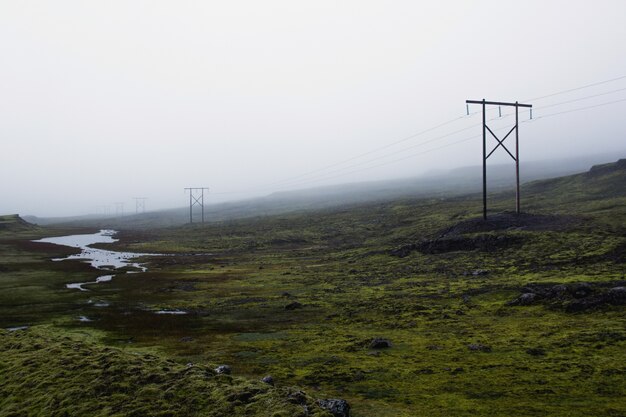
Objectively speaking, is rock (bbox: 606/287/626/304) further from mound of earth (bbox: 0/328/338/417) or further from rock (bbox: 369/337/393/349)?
mound of earth (bbox: 0/328/338/417)

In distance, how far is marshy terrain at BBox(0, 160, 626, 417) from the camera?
808 inches

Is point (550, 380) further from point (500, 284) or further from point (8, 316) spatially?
point (8, 316)

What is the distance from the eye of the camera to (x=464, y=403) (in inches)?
792

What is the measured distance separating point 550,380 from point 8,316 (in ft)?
169

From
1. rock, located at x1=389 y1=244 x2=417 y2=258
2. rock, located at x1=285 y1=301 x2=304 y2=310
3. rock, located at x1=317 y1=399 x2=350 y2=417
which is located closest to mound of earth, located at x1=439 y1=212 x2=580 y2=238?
rock, located at x1=389 y1=244 x2=417 y2=258

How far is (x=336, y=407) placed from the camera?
18.1m

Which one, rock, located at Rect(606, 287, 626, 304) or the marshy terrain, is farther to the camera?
rock, located at Rect(606, 287, 626, 304)

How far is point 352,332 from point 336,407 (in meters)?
18.0

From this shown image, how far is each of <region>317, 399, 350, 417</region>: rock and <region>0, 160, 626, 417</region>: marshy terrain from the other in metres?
0.07

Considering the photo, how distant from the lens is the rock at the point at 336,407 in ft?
58.8

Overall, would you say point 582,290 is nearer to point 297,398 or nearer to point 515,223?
point 297,398

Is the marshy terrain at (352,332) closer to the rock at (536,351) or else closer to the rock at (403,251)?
the rock at (536,351)

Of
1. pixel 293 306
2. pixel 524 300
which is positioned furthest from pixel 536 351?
pixel 293 306

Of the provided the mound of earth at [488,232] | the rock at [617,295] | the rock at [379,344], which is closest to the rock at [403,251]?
the mound of earth at [488,232]
